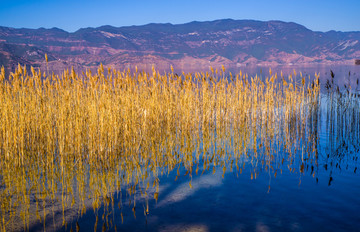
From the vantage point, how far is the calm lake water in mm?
3270

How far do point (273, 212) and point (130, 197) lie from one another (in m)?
1.75

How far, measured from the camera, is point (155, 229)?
3205 mm

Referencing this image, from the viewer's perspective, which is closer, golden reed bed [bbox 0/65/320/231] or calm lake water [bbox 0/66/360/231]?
calm lake water [bbox 0/66/360/231]

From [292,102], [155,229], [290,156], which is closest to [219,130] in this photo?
[290,156]

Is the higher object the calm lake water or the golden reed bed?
the golden reed bed

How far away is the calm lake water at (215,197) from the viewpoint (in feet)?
10.7

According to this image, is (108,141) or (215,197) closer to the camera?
(215,197)

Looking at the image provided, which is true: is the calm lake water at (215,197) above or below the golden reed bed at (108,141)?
below

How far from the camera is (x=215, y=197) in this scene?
3994 mm

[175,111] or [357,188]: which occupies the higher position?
[175,111]

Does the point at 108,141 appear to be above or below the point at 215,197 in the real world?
above

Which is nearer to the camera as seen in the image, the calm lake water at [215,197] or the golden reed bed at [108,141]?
the calm lake water at [215,197]

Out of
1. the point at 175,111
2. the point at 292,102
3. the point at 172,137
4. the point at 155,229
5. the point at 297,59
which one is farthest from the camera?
the point at 297,59

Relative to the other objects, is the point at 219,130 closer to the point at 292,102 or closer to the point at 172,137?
the point at 172,137
